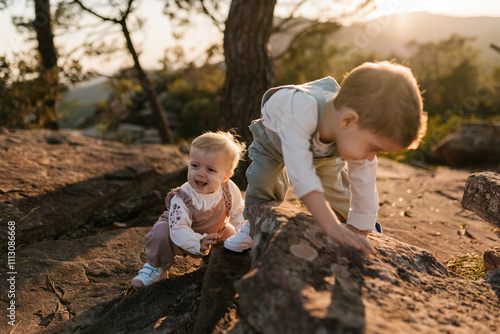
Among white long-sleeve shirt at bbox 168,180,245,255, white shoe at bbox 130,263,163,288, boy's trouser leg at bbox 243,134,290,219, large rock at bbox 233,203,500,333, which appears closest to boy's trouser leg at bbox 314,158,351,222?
boy's trouser leg at bbox 243,134,290,219

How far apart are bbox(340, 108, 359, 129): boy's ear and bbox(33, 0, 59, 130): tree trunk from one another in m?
6.17

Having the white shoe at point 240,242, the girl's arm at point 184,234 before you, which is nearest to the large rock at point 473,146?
the white shoe at point 240,242

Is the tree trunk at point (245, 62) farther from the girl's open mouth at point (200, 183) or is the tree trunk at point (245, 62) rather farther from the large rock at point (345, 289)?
the large rock at point (345, 289)

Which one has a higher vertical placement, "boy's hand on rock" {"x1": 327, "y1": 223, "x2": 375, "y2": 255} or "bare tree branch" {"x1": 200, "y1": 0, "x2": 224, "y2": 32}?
"bare tree branch" {"x1": 200, "y1": 0, "x2": 224, "y2": 32}

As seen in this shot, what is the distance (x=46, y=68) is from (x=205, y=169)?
574 centimetres

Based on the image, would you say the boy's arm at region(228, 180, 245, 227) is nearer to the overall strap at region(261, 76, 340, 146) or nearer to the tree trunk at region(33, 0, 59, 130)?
the overall strap at region(261, 76, 340, 146)

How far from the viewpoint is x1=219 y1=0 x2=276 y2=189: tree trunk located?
4.17 metres

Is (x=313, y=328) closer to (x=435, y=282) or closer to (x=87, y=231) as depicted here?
(x=435, y=282)

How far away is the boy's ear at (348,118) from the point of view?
163 cm

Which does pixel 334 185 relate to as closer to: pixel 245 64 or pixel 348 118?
pixel 348 118

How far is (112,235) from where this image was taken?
298 centimetres

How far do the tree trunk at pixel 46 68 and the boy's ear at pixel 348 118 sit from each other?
617 cm

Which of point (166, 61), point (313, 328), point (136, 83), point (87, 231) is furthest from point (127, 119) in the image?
point (313, 328)

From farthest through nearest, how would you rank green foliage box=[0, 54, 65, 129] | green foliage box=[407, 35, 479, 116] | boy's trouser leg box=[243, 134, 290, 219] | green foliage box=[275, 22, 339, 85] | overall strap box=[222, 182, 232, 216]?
green foliage box=[407, 35, 479, 116]
green foliage box=[275, 22, 339, 85]
green foliage box=[0, 54, 65, 129]
overall strap box=[222, 182, 232, 216]
boy's trouser leg box=[243, 134, 290, 219]
